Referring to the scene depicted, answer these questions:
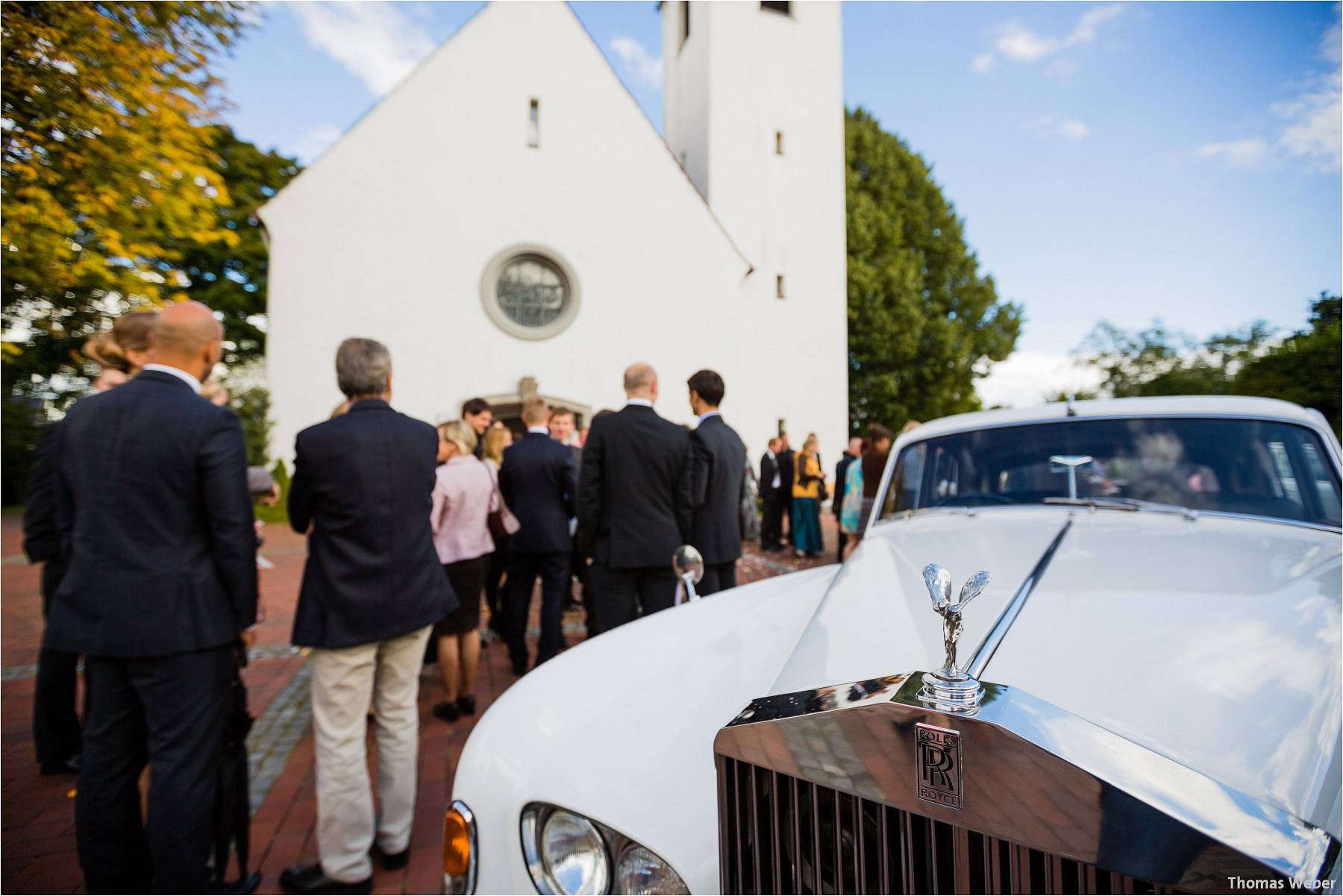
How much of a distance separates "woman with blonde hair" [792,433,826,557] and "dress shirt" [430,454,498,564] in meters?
5.90

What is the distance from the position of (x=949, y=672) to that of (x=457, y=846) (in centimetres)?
112

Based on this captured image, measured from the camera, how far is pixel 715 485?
4.09m

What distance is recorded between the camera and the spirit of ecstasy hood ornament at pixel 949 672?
954mm

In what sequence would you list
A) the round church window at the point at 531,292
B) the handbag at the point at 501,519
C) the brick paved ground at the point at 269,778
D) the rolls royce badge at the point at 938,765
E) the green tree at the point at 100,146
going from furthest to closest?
the round church window at the point at 531,292
the handbag at the point at 501,519
the green tree at the point at 100,146
the brick paved ground at the point at 269,778
the rolls royce badge at the point at 938,765

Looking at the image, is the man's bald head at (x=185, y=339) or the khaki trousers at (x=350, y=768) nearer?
the man's bald head at (x=185, y=339)

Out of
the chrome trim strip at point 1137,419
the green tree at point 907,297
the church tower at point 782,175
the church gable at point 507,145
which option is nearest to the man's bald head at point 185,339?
the chrome trim strip at point 1137,419

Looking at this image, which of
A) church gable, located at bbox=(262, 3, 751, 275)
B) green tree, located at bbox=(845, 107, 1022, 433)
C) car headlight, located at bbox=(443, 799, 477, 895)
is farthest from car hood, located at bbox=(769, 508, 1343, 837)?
green tree, located at bbox=(845, 107, 1022, 433)

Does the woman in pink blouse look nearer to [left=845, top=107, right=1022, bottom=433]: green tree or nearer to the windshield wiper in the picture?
the windshield wiper

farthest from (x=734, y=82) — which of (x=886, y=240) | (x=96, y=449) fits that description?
(x=96, y=449)

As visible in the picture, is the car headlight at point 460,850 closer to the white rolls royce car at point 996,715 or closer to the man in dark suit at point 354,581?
the white rolls royce car at point 996,715

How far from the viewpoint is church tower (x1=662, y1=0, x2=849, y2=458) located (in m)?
17.5

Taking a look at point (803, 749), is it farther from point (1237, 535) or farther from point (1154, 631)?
point (1237, 535)

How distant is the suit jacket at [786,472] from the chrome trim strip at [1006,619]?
8243 mm

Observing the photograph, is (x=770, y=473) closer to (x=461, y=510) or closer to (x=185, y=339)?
(x=461, y=510)
